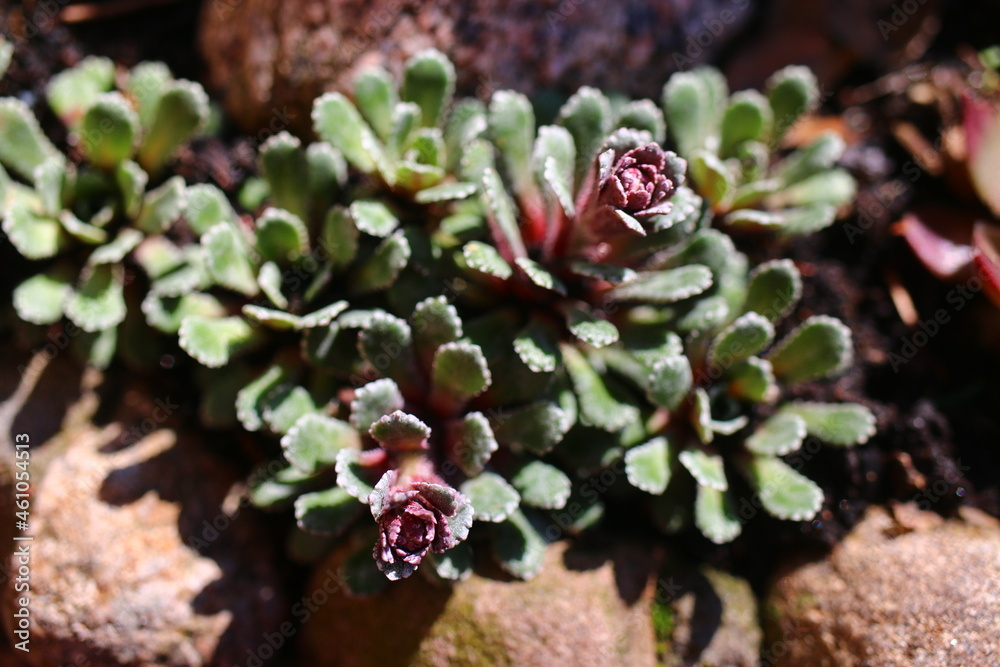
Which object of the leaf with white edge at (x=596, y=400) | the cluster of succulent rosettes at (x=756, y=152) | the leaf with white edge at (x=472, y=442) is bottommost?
the leaf with white edge at (x=472, y=442)

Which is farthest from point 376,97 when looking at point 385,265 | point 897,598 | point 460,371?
point 897,598

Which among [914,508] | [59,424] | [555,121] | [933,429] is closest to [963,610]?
[914,508]

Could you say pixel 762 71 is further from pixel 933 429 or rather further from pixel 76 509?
pixel 76 509

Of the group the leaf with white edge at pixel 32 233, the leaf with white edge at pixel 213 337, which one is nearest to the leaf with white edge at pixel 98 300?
the leaf with white edge at pixel 32 233

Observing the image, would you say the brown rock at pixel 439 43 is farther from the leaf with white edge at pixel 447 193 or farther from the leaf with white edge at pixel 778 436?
the leaf with white edge at pixel 778 436

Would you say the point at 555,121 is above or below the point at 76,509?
above
